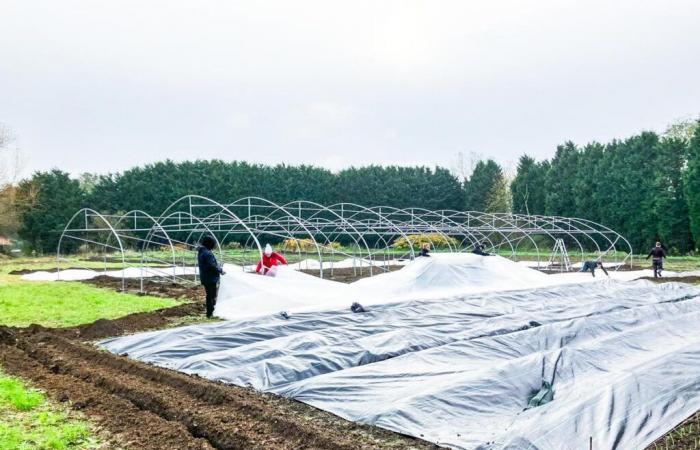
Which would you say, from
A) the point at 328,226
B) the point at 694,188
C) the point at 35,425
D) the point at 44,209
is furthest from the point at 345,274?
the point at 44,209

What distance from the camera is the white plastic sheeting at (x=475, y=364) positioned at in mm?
4262

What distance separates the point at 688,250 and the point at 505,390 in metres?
25.1

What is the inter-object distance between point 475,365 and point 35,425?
12.4 feet

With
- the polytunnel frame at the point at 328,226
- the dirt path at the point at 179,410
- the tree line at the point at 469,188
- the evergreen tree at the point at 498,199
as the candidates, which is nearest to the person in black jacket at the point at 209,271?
the polytunnel frame at the point at 328,226

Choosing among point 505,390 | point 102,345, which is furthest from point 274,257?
point 505,390

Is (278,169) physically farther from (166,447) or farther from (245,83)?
(166,447)

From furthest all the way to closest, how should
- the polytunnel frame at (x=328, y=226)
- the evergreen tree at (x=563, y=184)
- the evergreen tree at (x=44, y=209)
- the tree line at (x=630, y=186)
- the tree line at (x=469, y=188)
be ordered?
the evergreen tree at (x=563, y=184) → the evergreen tree at (x=44, y=209) → the tree line at (x=469, y=188) → the tree line at (x=630, y=186) → the polytunnel frame at (x=328, y=226)

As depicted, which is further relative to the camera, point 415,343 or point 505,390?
point 415,343

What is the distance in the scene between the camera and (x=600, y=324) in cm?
764

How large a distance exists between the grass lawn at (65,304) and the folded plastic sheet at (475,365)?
2695mm

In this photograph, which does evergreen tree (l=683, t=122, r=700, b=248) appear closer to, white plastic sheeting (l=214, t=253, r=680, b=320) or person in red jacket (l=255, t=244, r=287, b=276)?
white plastic sheeting (l=214, t=253, r=680, b=320)

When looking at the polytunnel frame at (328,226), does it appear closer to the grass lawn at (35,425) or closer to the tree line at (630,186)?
the tree line at (630,186)

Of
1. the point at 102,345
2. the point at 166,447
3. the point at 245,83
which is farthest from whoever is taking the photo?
the point at 245,83

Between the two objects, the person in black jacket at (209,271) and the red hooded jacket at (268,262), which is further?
the red hooded jacket at (268,262)
